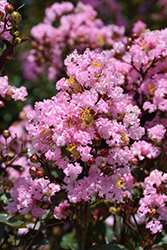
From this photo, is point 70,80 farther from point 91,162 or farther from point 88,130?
point 91,162

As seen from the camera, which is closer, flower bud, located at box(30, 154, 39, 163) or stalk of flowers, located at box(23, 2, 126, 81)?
flower bud, located at box(30, 154, 39, 163)

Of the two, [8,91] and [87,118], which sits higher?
[8,91]

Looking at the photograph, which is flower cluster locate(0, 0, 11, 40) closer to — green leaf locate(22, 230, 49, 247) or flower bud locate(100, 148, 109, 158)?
flower bud locate(100, 148, 109, 158)

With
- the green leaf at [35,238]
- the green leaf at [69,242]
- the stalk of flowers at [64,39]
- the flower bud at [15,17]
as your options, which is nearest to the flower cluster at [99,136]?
the green leaf at [35,238]

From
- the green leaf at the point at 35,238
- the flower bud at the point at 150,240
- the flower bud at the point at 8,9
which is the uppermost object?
the flower bud at the point at 8,9

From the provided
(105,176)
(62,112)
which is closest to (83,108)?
(62,112)

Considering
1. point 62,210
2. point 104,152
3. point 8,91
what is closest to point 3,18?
point 8,91

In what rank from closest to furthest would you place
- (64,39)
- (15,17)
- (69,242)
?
(15,17), (69,242), (64,39)

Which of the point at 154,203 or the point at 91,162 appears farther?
the point at 154,203

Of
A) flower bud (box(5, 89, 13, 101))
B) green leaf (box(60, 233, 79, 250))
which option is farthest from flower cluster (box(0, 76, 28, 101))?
green leaf (box(60, 233, 79, 250))

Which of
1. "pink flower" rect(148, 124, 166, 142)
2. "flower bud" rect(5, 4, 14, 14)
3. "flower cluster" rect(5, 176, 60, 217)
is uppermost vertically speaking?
"flower bud" rect(5, 4, 14, 14)

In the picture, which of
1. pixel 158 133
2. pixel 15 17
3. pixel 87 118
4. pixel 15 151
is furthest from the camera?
pixel 15 151

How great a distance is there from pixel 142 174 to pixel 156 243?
308mm

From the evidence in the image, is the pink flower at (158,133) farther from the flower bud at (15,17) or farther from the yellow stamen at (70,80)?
the flower bud at (15,17)
